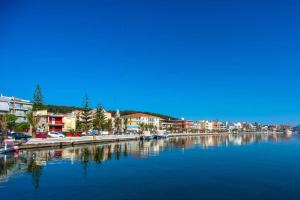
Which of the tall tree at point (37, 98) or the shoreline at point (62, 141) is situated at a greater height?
the tall tree at point (37, 98)

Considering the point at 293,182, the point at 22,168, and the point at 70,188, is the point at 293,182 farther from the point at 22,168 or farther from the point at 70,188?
the point at 22,168

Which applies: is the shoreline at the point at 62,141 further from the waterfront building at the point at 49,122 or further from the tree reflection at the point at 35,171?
the waterfront building at the point at 49,122

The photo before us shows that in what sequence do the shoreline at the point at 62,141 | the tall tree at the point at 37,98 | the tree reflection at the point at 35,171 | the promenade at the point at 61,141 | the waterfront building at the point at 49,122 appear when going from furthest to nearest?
the waterfront building at the point at 49,122 < the tall tree at the point at 37,98 < the promenade at the point at 61,141 < the shoreline at the point at 62,141 < the tree reflection at the point at 35,171

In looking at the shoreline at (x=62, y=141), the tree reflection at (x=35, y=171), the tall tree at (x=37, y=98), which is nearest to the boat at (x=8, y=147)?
the shoreline at (x=62, y=141)

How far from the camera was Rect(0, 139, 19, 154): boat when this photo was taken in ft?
192

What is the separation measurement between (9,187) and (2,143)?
34754 mm

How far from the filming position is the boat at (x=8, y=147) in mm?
58525

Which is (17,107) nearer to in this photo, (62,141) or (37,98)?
(37,98)

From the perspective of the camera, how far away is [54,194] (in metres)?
28.8

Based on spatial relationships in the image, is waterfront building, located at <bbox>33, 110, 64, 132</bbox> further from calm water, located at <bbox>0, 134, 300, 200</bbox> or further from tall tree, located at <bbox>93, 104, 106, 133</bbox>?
calm water, located at <bbox>0, 134, 300, 200</bbox>

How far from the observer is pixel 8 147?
60000 millimetres

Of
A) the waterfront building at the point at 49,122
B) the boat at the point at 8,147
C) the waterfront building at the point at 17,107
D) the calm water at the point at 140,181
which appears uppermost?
the waterfront building at the point at 17,107

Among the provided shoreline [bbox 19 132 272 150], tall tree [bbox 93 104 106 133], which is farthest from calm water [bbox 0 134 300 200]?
tall tree [bbox 93 104 106 133]

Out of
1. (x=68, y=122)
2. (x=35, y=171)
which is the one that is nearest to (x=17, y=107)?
(x=68, y=122)
